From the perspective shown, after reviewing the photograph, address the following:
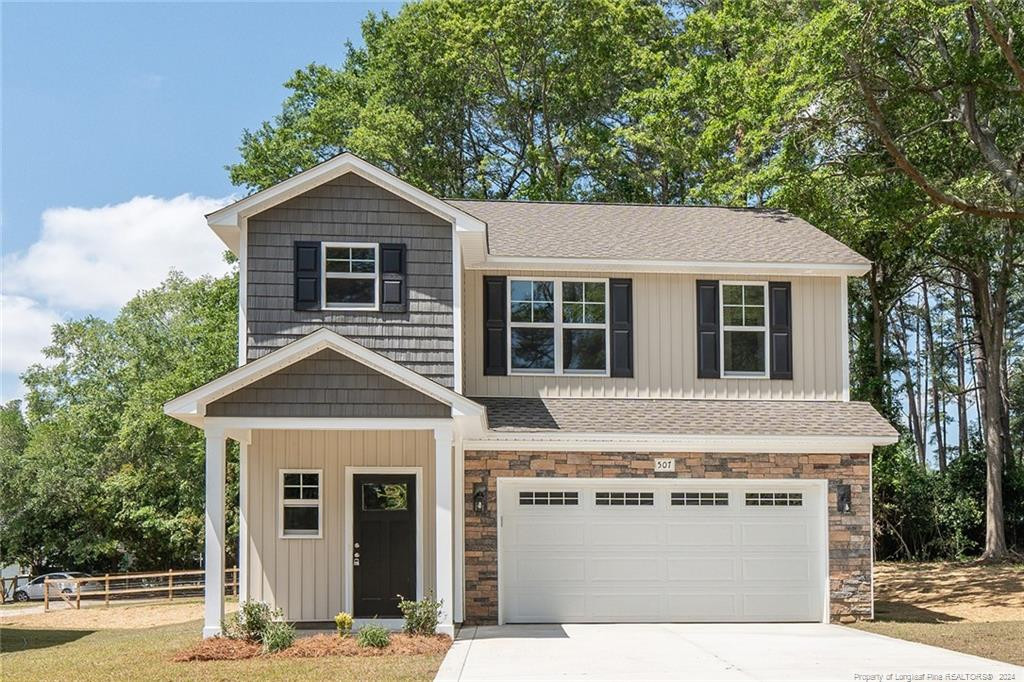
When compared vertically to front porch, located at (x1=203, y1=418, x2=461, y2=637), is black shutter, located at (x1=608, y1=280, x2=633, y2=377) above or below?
above

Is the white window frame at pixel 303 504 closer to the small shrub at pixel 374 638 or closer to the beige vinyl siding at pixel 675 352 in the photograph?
the beige vinyl siding at pixel 675 352

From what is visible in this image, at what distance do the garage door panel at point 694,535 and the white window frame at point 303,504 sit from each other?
5.04 m

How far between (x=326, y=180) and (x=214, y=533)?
201 inches

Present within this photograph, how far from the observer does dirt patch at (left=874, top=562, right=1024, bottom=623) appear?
16688 mm

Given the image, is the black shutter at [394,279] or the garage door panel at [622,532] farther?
the garage door panel at [622,532]

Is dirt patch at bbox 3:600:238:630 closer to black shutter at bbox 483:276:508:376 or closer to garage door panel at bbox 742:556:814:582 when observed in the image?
black shutter at bbox 483:276:508:376

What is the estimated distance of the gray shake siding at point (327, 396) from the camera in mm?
12617

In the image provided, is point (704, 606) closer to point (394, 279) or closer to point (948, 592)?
point (394, 279)

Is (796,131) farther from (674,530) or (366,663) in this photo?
(366,663)

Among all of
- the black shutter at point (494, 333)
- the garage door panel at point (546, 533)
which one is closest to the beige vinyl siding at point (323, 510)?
the garage door panel at point (546, 533)

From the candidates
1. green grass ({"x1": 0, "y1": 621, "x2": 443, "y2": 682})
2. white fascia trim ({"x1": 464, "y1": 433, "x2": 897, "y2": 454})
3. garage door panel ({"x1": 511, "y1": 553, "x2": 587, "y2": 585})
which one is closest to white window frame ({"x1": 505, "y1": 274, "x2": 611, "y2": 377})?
white fascia trim ({"x1": 464, "y1": 433, "x2": 897, "y2": 454})

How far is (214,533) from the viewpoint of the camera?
12.4 m

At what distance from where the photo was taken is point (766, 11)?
18828 millimetres

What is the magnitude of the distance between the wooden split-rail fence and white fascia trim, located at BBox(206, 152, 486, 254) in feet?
41.6
